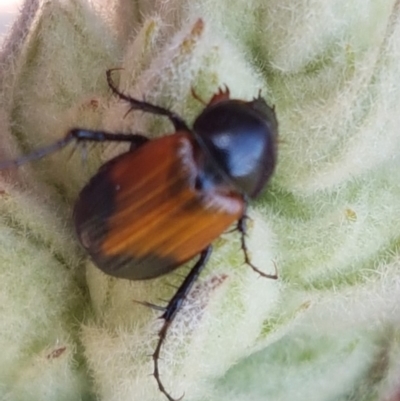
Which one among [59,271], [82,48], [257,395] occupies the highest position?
[82,48]

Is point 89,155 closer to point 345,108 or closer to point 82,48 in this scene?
point 82,48

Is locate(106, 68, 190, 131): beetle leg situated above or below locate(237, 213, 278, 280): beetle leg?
above

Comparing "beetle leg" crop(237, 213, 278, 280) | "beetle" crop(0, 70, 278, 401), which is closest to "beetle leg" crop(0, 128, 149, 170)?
"beetle" crop(0, 70, 278, 401)

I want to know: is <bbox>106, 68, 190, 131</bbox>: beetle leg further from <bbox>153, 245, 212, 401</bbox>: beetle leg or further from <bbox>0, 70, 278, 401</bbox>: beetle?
<bbox>153, 245, 212, 401</bbox>: beetle leg

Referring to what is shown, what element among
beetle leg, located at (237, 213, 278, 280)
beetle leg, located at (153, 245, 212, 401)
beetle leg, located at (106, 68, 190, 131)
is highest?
beetle leg, located at (106, 68, 190, 131)

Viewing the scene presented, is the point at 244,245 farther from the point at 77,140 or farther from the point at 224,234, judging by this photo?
the point at 77,140

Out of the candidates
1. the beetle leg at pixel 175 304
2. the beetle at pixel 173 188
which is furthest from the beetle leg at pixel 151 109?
the beetle leg at pixel 175 304

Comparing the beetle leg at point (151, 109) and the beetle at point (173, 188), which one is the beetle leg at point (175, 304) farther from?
the beetle leg at point (151, 109)

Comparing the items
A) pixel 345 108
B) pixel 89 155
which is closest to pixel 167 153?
pixel 89 155
